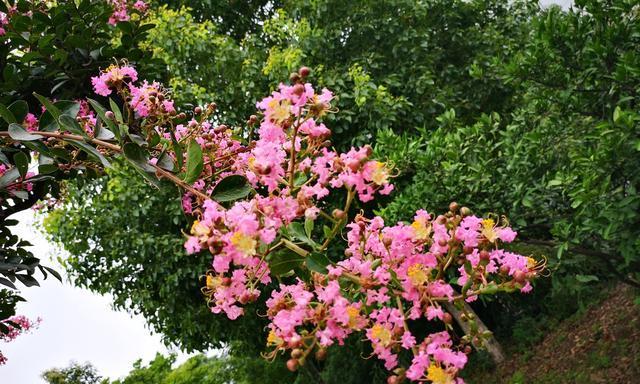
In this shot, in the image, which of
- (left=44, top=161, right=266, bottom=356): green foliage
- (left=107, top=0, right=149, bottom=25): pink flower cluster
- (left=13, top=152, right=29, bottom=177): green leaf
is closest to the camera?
(left=13, top=152, right=29, bottom=177): green leaf

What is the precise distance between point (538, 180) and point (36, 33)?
126 inches

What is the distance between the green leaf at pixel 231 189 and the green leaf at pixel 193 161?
49 millimetres

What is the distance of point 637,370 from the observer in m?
5.29

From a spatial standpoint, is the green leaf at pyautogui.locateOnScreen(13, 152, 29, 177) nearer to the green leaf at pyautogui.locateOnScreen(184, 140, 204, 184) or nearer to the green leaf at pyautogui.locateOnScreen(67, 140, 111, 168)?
the green leaf at pyautogui.locateOnScreen(67, 140, 111, 168)

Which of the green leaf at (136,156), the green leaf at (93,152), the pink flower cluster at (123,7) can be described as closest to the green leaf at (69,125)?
the green leaf at (93,152)

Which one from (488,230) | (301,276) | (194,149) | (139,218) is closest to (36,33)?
(194,149)

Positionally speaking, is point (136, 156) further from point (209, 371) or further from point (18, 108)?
point (209, 371)

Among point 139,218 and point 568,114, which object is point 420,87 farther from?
point 139,218

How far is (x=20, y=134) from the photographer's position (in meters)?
1.45

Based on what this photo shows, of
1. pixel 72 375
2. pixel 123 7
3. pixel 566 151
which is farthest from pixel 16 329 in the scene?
pixel 72 375

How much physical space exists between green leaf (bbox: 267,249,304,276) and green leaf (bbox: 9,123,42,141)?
652 millimetres

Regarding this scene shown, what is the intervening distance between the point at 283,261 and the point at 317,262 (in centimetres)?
8

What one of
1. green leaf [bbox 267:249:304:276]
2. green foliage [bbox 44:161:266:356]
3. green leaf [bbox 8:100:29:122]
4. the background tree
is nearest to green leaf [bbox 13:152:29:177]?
green leaf [bbox 8:100:29:122]

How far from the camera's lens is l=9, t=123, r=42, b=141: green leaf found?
143cm
